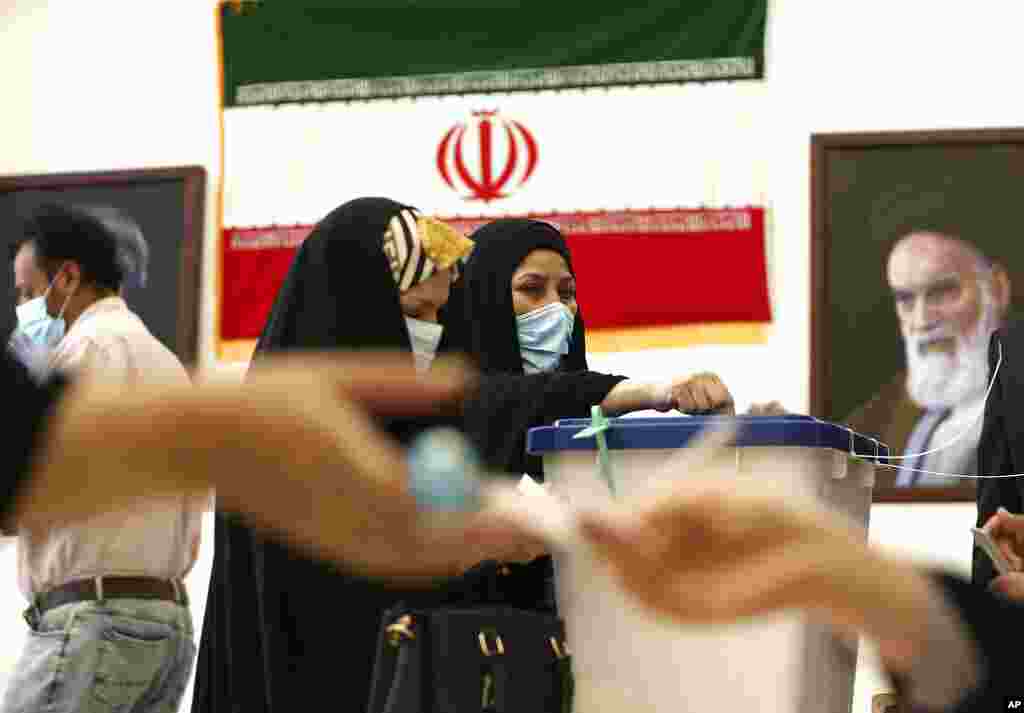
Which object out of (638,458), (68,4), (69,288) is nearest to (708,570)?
(638,458)

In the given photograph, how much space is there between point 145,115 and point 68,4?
42 centimetres

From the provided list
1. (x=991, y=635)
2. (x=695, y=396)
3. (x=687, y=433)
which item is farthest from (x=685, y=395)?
(x=991, y=635)

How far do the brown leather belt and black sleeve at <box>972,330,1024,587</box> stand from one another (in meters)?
1.19

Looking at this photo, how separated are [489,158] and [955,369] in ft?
4.19

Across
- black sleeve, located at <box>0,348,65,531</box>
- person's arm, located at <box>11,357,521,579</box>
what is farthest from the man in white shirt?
person's arm, located at <box>11,357,521,579</box>

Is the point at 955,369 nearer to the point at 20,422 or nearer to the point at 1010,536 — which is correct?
the point at 1010,536

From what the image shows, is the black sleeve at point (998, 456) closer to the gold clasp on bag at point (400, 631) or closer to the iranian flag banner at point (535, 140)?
the gold clasp on bag at point (400, 631)

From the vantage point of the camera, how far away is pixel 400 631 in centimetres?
157

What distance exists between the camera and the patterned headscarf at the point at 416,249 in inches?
72.9

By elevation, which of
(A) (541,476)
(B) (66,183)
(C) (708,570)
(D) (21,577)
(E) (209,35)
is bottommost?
(D) (21,577)

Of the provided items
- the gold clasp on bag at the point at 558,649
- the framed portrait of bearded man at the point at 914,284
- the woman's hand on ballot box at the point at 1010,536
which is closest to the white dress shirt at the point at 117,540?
the gold clasp on bag at the point at 558,649

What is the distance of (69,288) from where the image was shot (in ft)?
8.20

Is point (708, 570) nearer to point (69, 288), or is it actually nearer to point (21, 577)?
point (21, 577)

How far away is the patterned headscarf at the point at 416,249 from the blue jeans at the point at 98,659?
712 mm
